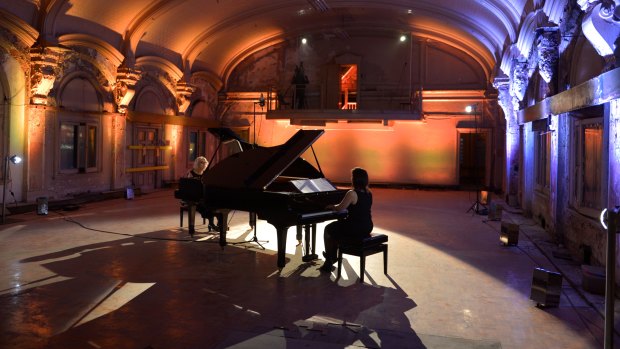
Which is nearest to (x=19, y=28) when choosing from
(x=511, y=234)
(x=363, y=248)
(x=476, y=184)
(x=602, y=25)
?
(x=363, y=248)

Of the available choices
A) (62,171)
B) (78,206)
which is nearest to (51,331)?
(78,206)

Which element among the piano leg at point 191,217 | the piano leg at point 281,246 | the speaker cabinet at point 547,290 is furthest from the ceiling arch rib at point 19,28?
the speaker cabinet at point 547,290

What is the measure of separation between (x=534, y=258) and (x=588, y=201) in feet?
3.39

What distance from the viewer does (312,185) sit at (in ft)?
20.4

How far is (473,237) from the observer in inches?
326

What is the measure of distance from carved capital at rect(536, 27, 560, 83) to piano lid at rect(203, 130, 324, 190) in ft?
13.1

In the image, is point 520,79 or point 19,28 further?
point 520,79

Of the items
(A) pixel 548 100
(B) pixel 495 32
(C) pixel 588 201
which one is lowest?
(C) pixel 588 201

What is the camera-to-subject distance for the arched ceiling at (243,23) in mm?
11195

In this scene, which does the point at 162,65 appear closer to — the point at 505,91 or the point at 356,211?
the point at 505,91

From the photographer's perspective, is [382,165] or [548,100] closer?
[548,100]

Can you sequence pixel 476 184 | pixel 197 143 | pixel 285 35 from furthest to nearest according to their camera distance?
pixel 285 35 < pixel 197 143 < pixel 476 184

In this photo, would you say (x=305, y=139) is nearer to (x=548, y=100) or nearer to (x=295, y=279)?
(x=295, y=279)

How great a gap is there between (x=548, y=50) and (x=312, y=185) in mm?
4446
